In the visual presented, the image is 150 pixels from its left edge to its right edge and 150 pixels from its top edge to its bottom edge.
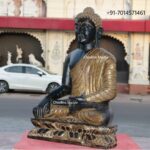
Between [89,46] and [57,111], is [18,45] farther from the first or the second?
[57,111]

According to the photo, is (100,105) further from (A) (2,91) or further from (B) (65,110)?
(A) (2,91)

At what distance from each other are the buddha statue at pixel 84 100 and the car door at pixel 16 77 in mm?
15663

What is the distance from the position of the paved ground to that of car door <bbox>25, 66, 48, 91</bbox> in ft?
1.35

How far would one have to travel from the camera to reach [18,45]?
2541 centimetres

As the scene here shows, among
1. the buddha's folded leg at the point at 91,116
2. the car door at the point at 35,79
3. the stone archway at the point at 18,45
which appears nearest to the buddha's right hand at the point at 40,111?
the buddha's folded leg at the point at 91,116

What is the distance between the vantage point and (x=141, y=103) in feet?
67.5

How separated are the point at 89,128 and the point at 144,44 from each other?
18044 millimetres

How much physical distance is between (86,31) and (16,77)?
15.9m

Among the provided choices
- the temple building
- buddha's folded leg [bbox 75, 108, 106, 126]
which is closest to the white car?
the temple building

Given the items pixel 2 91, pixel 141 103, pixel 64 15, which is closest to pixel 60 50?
pixel 64 15

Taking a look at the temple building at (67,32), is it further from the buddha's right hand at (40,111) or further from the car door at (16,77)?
the buddha's right hand at (40,111)

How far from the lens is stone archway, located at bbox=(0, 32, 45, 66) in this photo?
2536cm

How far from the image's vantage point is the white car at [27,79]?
22.7m

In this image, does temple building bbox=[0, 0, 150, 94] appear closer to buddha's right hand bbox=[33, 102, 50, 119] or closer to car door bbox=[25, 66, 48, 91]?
car door bbox=[25, 66, 48, 91]
